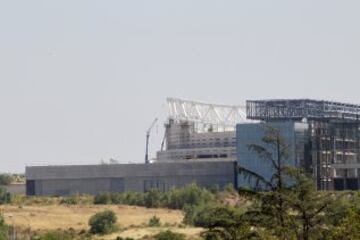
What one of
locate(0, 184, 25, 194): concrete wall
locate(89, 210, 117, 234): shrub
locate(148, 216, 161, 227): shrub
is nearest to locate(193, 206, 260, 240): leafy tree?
locate(89, 210, 117, 234): shrub

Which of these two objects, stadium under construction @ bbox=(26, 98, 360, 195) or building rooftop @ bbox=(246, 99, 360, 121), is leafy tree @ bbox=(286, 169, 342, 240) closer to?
stadium under construction @ bbox=(26, 98, 360, 195)

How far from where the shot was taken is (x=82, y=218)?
121250 mm

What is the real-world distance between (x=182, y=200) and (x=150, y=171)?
83.9 feet

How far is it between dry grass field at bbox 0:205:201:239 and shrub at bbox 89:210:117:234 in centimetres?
120

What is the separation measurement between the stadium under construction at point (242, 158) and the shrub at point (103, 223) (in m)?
25.9

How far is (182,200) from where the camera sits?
137125mm

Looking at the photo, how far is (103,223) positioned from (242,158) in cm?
4431

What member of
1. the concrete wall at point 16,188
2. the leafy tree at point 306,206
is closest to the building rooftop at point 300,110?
the concrete wall at point 16,188

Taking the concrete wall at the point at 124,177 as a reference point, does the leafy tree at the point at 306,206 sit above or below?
below

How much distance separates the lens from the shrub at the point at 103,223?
349 feet

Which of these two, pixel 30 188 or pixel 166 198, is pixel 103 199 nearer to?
pixel 166 198

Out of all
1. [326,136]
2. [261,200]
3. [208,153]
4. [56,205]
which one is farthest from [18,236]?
[208,153]

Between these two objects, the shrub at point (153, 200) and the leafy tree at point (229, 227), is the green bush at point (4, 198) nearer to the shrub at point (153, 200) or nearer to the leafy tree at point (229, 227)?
the shrub at point (153, 200)

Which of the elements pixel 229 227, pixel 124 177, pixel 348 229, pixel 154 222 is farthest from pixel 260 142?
pixel 348 229
